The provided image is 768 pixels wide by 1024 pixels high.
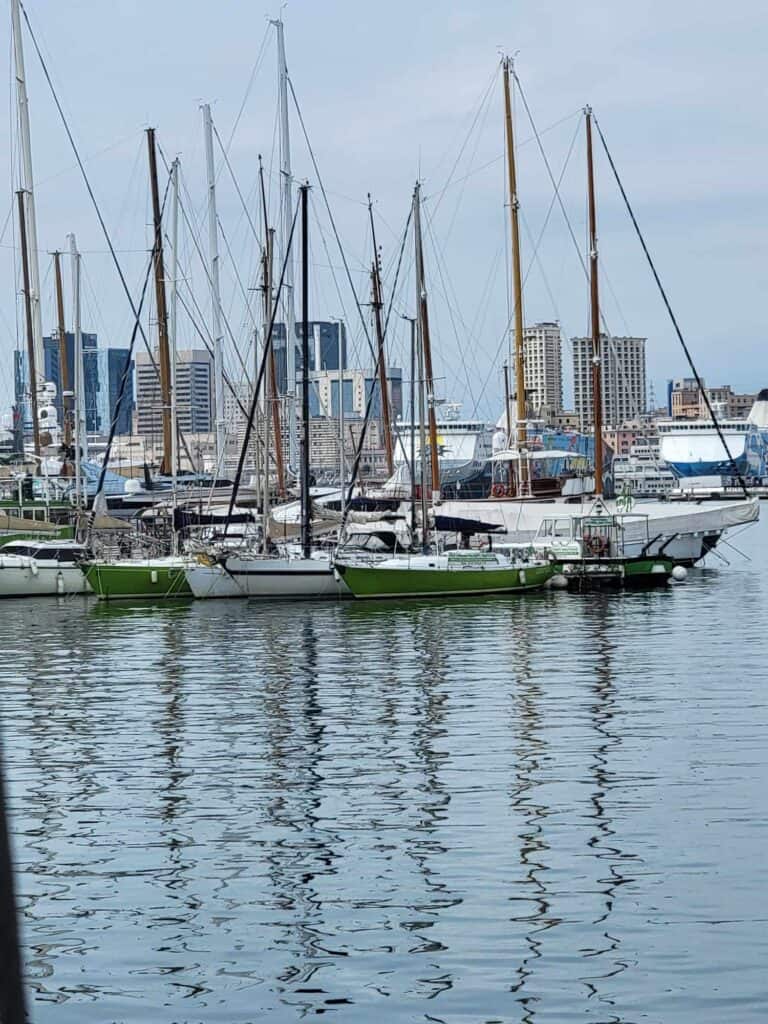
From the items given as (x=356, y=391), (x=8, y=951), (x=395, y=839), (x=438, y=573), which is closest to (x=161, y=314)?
(x=438, y=573)

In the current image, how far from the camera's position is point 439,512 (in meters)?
61.3

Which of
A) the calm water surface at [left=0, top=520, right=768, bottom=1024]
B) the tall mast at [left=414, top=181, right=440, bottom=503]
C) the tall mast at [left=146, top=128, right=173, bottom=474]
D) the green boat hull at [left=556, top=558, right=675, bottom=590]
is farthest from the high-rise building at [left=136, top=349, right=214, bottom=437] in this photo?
the calm water surface at [left=0, top=520, right=768, bottom=1024]

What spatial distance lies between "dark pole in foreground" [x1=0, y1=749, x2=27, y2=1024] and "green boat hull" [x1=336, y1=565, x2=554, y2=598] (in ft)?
152

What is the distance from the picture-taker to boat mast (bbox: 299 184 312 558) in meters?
49.4

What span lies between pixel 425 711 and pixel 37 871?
11.6m

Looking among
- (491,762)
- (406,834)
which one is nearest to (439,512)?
(491,762)

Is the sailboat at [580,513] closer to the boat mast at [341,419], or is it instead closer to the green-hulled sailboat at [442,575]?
the boat mast at [341,419]

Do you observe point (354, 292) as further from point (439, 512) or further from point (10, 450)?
point (10, 450)

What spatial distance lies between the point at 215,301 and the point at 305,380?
13.6 m

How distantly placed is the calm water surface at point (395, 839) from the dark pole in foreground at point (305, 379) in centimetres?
1659

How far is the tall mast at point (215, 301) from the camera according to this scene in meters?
59.4

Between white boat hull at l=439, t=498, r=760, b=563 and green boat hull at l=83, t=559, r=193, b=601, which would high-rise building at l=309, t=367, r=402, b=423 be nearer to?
white boat hull at l=439, t=498, r=760, b=563

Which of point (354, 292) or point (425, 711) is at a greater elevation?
point (354, 292)

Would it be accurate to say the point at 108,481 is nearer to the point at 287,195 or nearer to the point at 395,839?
the point at 287,195
